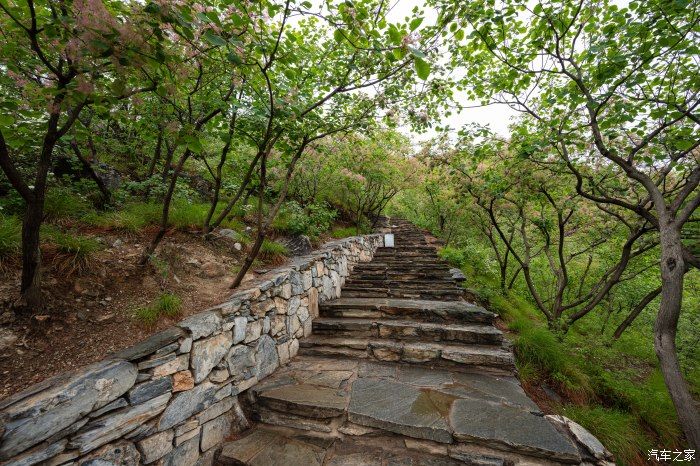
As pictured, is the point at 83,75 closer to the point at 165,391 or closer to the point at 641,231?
the point at 165,391

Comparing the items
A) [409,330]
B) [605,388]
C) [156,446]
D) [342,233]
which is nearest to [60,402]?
[156,446]

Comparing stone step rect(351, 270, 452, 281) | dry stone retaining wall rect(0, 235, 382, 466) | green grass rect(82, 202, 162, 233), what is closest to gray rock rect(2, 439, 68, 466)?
dry stone retaining wall rect(0, 235, 382, 466)

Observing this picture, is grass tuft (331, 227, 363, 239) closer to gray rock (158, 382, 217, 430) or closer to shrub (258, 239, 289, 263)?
shrub (258, 239, 289, 263)

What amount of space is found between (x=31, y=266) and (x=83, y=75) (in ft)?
4.48

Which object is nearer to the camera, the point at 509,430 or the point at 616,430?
the point at 509,430

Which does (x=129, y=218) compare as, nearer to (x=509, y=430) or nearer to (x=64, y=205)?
(x=64, y=205)

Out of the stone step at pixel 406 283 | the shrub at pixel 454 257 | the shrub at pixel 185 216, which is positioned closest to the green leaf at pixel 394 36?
the shrub at pixel 185 216

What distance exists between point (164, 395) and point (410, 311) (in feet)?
10.1

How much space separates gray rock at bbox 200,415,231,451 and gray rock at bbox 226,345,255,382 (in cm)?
33

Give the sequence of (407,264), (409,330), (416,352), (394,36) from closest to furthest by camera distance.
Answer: (394,36) → (416,352) → (409,330) → (407,264)

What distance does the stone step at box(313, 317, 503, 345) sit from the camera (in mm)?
3318

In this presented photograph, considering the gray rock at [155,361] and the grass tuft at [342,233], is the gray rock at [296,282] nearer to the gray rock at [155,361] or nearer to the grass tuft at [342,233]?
the gray rock at [155,361]

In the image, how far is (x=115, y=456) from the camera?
5.21 feet

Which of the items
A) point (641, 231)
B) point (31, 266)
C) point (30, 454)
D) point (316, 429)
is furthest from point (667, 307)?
point (31, 266)
